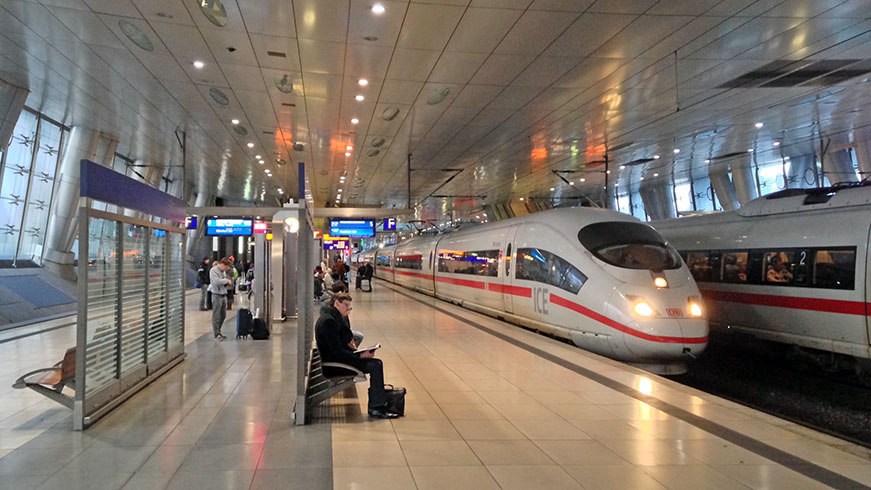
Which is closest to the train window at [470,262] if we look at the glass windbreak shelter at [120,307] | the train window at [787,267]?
the train window at [787,267]

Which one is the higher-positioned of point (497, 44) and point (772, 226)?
Result: point (497, 44)

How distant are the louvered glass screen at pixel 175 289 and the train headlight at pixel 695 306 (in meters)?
7.76

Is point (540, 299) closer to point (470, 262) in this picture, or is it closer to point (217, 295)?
point (470, 262)

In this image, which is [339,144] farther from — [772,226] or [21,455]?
[21,455]

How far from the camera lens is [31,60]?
36.4 ft

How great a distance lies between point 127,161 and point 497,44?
18.5 meters

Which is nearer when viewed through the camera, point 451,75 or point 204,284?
point 451,75

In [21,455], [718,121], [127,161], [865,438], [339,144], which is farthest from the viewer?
[127,161]

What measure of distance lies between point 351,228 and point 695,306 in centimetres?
1905

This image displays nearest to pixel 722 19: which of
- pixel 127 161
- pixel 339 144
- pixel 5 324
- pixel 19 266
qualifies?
pixel 339 144

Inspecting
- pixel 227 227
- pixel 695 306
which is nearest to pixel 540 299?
pixel 695 306

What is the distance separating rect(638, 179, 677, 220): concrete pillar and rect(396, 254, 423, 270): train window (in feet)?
37.4

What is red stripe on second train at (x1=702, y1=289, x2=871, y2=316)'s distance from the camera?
28.4 ft

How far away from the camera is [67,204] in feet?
61.3
